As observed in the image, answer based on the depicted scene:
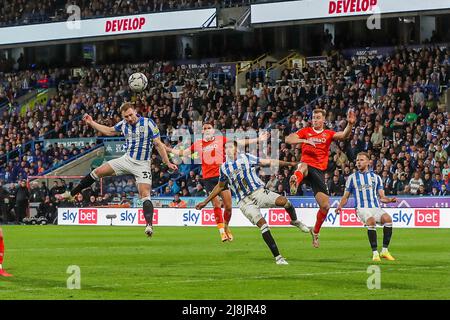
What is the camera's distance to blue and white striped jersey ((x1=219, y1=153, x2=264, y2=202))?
17.3 meters

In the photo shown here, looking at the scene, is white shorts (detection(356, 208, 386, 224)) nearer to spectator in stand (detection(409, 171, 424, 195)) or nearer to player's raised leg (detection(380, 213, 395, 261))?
player's raised leg (detection(380, 213, 395, 261))

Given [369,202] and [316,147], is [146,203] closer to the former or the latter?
[316,147]

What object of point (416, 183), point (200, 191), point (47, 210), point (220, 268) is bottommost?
point (47, 210)

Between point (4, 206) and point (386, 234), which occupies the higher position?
point (386, 234)

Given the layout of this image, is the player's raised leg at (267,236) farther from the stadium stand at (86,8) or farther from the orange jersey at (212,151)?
the stadium stand at (86,8)

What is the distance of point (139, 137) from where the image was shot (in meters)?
18.9

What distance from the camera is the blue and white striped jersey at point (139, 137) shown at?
61.9 ft

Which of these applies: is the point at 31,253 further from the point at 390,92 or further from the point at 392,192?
the point at 390,92

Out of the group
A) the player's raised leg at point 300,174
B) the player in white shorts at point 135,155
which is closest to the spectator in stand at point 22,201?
the player in white shorts at point 135,155

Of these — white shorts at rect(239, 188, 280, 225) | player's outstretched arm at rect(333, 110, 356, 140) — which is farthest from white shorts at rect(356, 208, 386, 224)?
white shorts at rect(239, 188, 280, 225)

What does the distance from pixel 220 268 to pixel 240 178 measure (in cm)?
171

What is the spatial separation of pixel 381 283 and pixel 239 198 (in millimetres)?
4157

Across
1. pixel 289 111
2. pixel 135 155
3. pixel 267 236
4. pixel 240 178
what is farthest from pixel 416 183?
pixel 267 236

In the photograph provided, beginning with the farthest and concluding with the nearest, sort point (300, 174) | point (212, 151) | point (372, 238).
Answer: point (212, 151) < point (300, 174) < point (372, 238)
